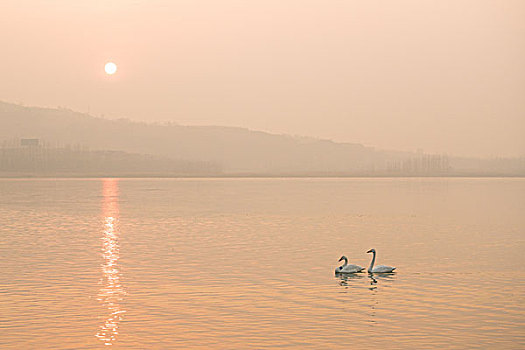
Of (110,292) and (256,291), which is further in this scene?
(256,291)

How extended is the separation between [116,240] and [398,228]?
30.7 m

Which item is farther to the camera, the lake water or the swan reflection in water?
the swan reflection in water

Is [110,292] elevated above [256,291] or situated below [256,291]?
below

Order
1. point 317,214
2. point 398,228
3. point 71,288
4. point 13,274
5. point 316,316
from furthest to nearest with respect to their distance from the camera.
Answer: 1. point 317,214
2. point 398,228
3. point 13,274
4. point 71,288
5. point 316,316

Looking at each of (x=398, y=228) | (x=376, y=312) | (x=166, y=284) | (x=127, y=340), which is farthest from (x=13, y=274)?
(x=398, y=228)

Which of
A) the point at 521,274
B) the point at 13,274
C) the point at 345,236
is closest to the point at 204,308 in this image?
the point at 13,274

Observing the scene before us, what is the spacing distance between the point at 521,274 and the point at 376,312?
15.8 metres

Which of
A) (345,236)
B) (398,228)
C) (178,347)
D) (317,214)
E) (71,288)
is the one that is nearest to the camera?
(178,347)

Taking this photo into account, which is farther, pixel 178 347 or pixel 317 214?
pixel 317 214

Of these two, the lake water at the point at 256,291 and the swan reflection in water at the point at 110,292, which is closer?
the lake water at the point at 256,291

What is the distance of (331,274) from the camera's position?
4509cm

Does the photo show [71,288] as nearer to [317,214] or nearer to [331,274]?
[331,274]

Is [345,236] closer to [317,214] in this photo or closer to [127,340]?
[317,214]

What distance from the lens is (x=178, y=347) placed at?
90.7 ft
